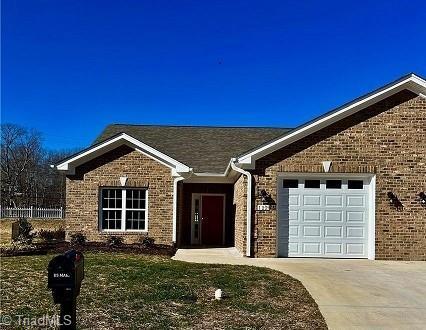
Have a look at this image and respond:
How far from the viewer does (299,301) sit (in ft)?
26.5

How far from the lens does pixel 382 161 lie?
14.3 meters

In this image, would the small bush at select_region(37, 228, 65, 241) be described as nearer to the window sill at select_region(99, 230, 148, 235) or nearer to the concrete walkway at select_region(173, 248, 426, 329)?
the window sill at select_region(99, 230, 148, 235)

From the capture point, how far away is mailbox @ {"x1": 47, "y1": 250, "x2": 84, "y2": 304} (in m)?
4.46

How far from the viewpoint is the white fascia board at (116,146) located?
1655 cm

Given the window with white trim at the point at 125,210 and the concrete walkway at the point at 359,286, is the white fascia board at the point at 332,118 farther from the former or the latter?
the window with white trim at the point at 125,210

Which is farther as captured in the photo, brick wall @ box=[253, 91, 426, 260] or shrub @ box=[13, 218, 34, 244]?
shrub @ box=[13, 218, 34, 244]

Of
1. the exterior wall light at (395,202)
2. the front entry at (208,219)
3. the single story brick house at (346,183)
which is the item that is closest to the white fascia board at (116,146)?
the single story brick house at (346,183)

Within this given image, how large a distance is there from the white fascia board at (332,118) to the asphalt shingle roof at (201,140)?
15.4 ft

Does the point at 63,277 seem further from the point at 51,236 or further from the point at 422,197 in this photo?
the point at 51,236

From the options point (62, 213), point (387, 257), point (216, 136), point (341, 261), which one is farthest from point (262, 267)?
point (62, 213)

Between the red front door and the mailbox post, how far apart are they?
15.6 metres

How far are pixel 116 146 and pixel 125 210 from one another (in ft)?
7.56

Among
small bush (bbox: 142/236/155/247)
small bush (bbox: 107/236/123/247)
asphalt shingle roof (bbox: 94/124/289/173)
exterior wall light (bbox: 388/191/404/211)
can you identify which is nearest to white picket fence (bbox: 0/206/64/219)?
asphalt shingle roof (bbox: 94/124/289/173)

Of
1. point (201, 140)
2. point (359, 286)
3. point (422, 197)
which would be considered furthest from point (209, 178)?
point (359, 286)
